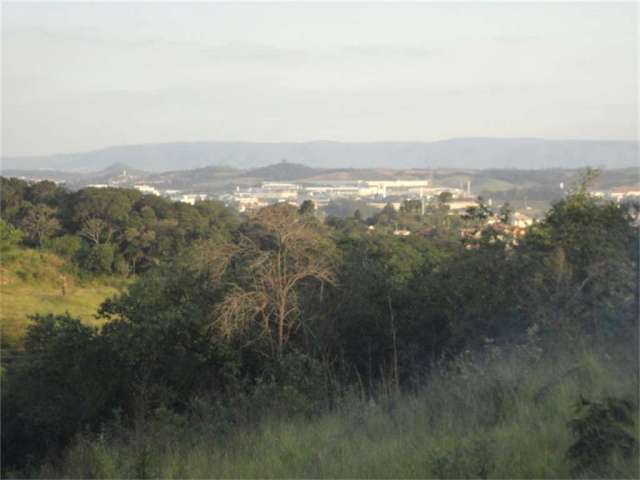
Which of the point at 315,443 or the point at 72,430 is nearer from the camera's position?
the point at 315,443

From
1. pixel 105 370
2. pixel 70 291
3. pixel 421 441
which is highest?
pixel 421 441

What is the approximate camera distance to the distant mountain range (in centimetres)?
2805

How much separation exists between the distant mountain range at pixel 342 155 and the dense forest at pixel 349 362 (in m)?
11.8

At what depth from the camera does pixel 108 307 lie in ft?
32.9

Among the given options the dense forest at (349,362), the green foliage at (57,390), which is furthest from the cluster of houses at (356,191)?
the green foliage at (57,390)

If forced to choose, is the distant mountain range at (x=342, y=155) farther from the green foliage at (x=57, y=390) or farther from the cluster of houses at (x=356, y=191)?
the green foliage at (x=57, y=390)

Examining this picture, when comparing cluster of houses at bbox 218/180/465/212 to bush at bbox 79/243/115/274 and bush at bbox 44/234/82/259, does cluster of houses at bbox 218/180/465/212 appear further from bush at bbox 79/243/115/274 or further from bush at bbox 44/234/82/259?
bush at bbox 44/234/82/259

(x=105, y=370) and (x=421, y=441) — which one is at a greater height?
(x=421, y=441)

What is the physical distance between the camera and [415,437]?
5246 millimetres

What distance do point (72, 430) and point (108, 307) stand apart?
1715 millimetres

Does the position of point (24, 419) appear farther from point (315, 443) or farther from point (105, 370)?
point (315, 443)

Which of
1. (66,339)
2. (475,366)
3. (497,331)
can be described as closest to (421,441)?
(475,366)

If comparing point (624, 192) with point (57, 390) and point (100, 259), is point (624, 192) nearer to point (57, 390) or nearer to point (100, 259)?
point (57, 390)

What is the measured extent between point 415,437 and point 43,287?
72.2 ft
